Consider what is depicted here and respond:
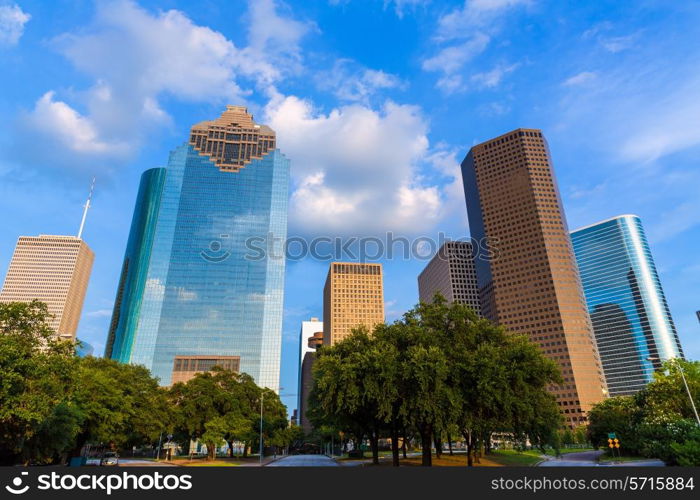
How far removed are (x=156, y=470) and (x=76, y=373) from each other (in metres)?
25.6

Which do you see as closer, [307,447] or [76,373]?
[76,373]

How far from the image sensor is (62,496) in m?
13.6

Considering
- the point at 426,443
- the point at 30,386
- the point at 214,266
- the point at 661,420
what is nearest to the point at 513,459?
the point at 661,420

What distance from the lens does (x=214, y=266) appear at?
6265 inches

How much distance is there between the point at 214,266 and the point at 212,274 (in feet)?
10.6

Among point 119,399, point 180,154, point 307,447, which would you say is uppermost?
point 180,154

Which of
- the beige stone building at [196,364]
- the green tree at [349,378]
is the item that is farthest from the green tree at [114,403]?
the beige stone building at [196,364]

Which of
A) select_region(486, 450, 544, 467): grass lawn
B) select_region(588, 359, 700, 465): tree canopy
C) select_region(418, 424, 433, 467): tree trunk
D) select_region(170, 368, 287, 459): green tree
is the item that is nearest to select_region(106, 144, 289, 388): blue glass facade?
select_region(170, 368, 287, 459): green tree

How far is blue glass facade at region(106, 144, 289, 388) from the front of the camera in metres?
151

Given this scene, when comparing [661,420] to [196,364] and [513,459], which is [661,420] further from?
[196,364]

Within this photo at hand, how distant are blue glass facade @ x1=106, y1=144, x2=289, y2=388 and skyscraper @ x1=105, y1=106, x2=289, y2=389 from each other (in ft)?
1.21

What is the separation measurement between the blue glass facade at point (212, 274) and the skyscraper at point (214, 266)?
37 centimetres

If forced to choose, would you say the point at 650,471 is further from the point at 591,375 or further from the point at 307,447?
the point at 591,375

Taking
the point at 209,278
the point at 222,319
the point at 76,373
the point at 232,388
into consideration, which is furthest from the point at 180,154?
the point at 76,373
